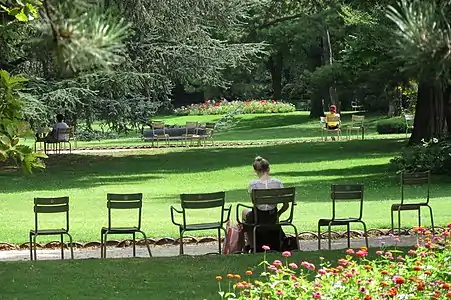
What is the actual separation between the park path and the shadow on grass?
32.3ft

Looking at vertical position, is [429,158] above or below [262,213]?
below

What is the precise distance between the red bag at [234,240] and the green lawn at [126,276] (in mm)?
749

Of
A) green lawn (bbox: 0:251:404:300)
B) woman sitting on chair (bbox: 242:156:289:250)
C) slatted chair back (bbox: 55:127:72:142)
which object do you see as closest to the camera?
green lawn (bbox: 0:251:404:300)

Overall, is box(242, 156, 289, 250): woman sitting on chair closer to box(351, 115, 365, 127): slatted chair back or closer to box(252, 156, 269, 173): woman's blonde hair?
box(252, 156, 269, 173): woman's blonde hair

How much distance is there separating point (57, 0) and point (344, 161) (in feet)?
78.1

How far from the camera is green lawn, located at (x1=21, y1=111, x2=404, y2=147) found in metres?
43.1

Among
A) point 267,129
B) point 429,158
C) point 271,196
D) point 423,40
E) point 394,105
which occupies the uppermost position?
point 423,40

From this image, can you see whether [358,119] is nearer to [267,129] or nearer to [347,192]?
[267,129]

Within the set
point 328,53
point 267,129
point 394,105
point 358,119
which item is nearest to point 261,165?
point 358,119

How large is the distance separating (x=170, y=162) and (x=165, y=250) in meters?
16.7

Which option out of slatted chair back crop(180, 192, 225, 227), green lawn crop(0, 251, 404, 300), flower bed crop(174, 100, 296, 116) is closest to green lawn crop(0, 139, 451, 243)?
slatted chair back crop(180, 192, 225, 227)

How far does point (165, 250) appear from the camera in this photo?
13070 mm

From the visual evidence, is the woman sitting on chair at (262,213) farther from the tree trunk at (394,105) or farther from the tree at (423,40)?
the tree trunk at (394,105)

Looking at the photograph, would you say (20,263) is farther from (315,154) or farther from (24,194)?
(315,154)
